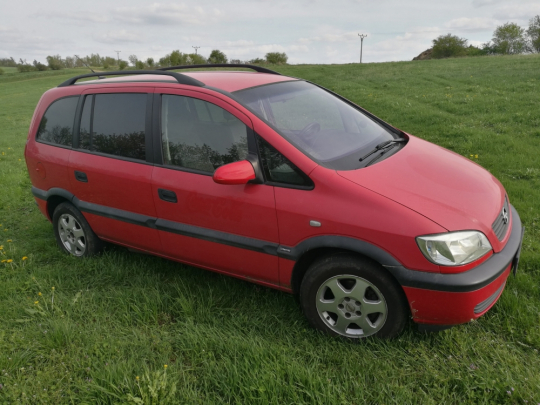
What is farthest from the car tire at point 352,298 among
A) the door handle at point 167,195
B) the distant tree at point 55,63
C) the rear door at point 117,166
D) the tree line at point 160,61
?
the distant tree at point 55,63

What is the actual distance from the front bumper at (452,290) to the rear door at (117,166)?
2071 mm

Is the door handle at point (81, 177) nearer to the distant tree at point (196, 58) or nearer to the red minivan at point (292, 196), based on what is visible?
the red minivan at point (292, 196)

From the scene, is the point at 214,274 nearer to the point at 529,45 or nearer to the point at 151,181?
the point at 151,181

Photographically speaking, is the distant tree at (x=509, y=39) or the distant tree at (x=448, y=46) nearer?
the distant tree at (x=448, y=46)

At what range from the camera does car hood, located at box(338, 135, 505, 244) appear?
2.54 meters

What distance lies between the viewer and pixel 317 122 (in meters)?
3.39


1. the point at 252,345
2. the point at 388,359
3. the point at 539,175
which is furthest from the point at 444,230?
the point at 539,175

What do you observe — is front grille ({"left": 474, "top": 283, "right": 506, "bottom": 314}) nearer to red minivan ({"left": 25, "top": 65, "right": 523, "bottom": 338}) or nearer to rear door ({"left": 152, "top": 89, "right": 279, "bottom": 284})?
red minivan ({"left": 25, "top": 65, "right": 523, "bottom": 338})

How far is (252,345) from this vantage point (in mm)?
2771

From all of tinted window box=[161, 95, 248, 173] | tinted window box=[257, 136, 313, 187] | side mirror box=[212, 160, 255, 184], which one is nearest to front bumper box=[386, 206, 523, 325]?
tinted window box=[257, 136, 313, 187]

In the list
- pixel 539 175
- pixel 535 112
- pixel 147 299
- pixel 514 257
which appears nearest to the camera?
pixel 514 257

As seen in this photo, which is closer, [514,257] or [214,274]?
[514,257]

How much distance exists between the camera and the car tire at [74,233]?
418 centimetres

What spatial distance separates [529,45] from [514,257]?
7496 centimetres
